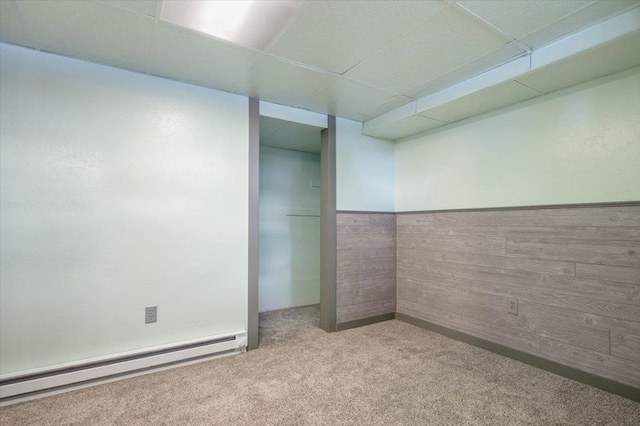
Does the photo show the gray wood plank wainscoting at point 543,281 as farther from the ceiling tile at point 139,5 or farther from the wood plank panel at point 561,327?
the ceiling tile at point 139,5

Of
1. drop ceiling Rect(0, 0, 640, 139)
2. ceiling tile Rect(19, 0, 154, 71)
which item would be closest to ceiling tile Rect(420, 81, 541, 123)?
drop ceiling Rect(0, 0, 640, 139)

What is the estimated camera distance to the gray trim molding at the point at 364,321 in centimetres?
321

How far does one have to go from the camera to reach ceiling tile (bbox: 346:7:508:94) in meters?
1.78

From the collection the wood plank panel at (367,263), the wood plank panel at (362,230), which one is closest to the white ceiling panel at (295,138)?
the wood plank panel at (362,230)

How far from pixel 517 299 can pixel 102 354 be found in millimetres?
3251

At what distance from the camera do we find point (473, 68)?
2264mm

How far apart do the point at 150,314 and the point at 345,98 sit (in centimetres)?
248

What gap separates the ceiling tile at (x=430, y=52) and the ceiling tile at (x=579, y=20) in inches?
7.4

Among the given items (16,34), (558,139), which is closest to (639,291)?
(558,139)

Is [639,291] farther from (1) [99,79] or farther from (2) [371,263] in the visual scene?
(1) [99,79]

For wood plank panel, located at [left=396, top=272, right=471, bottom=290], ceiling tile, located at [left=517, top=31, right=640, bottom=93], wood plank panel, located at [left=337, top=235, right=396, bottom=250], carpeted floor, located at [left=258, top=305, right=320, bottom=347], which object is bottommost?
carpeted floor, located at [left=258, top=305, right=320, bottom=347]

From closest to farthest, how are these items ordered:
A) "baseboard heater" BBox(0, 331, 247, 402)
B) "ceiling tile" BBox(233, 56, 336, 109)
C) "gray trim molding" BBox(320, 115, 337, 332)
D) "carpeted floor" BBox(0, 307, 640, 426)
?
"carpeted floor" BBox(0, 307, 640, 426) < "baseboard heater" BBox(0, 331, 247, 402) < "ceiling tile" BBox(233, 56, 336, 109) < "gray trim molding" BBox(320, 115, 337, 332)

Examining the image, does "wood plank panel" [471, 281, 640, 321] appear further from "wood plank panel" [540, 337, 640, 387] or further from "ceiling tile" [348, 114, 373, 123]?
"ceiling tile" [348, 114, 373, 123]

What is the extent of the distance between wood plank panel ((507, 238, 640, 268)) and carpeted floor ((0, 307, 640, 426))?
0.87m
